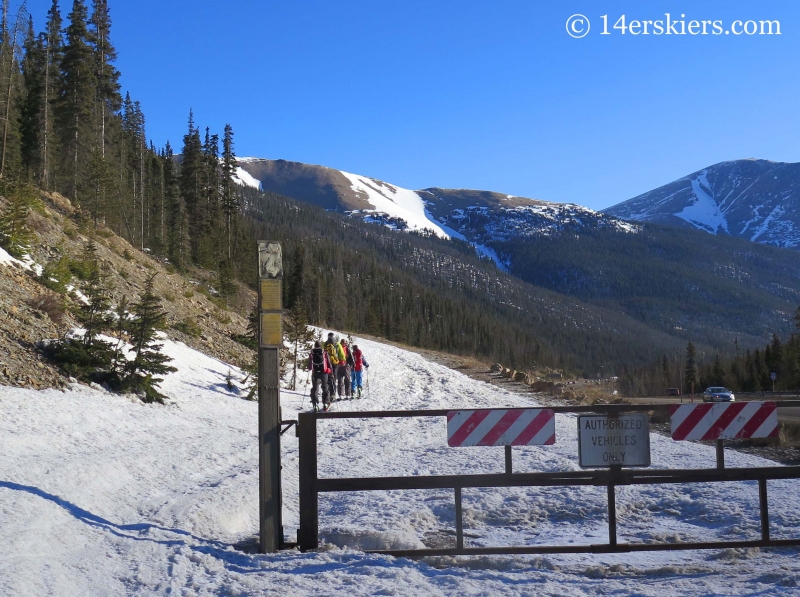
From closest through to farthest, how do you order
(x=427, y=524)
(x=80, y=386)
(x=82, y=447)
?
(x=427, y=524) < (x=82, y=447) < (x=80, y=386)

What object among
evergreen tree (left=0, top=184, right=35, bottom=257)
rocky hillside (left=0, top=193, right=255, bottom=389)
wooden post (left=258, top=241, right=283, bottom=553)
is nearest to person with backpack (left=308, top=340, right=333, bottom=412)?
rocky hillside (left=0, top=193, right=255, bottom=389)

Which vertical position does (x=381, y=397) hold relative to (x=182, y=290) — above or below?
below

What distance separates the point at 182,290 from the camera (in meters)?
29.6

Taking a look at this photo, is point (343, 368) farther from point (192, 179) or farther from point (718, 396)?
point (192, 179)

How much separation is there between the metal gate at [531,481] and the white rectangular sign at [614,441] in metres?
0.09

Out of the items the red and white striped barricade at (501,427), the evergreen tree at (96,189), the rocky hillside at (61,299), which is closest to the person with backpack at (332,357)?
the rocky hillside at (61,299)

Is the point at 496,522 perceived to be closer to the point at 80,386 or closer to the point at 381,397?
the point at 80,386

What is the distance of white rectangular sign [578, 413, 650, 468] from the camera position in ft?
21.8

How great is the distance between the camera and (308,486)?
6.68 metres

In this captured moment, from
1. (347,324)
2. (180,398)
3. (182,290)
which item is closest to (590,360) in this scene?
(347,324)

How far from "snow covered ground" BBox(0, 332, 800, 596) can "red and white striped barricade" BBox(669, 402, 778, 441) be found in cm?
110

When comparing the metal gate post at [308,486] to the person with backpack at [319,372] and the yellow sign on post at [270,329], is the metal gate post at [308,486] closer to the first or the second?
the yellow sign on post at [270,329]

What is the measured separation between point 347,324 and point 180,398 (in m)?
74.9

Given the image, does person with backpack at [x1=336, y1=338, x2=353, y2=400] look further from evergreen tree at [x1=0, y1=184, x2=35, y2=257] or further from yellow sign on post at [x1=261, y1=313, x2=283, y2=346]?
yellow sign on post at [x1=261, y1=313, x2=283, y2=346]
